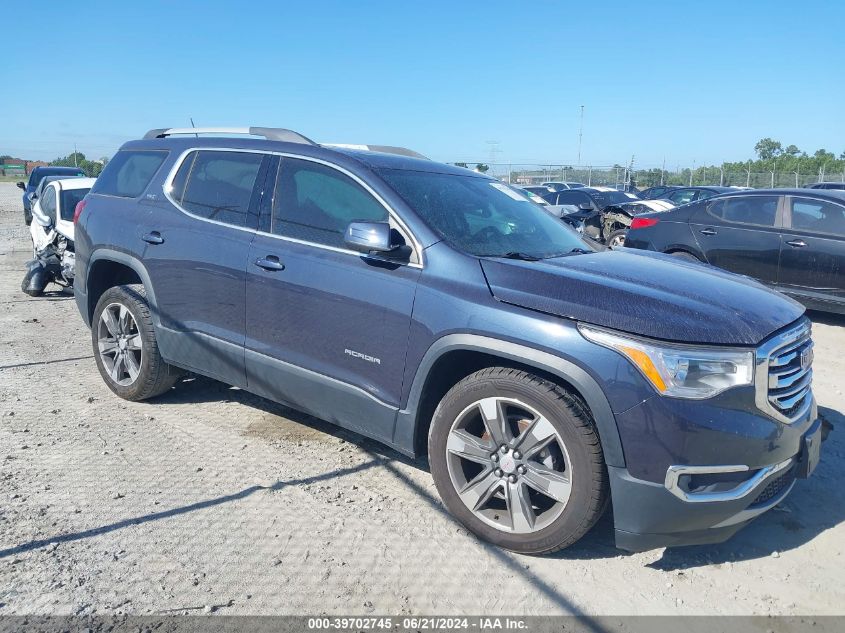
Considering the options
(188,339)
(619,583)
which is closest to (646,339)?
(619,583)

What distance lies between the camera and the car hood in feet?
9.70

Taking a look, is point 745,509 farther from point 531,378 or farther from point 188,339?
point 188,339

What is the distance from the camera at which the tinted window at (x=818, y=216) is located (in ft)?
26.3

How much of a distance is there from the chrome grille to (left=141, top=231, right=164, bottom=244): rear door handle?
3.74 metres

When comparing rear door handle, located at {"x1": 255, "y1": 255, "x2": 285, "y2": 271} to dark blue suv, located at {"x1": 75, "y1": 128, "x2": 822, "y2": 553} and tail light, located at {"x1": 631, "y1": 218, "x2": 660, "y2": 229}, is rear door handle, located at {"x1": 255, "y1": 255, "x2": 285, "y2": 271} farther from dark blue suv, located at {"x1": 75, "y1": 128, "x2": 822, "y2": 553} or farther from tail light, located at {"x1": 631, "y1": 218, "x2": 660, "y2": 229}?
tail light, located at {"x1": 631, "y1": 218, "x2": 660, "y2": 229}

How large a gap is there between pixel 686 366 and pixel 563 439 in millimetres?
607

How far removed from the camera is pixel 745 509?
3.03 m

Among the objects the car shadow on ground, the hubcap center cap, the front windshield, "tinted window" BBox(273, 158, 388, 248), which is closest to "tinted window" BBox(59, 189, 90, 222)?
the car shadow on ground

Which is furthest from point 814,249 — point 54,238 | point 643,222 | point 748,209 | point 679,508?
point 54,238

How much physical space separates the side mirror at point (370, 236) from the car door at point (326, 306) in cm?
16

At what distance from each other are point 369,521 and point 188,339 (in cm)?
186

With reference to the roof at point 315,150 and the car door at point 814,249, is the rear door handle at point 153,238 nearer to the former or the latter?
the roof at point 315,150

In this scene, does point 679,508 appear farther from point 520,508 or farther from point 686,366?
point 520,508

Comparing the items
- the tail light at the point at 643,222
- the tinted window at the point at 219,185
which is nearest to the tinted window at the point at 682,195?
the tail light at the point at 643,222
